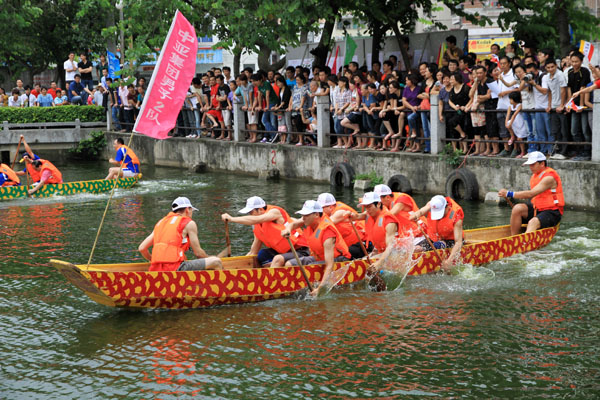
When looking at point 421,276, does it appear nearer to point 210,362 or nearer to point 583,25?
point 210,362

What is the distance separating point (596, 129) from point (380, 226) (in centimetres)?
675

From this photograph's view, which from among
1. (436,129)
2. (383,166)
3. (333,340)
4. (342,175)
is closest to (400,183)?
(383,166)

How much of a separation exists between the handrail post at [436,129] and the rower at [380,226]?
24.7ft

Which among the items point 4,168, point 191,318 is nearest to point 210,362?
point 191,318

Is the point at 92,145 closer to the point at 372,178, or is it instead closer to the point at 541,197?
the point at 372,178

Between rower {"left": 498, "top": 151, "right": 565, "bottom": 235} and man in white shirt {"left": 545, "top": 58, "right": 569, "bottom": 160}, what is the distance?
11.6ft

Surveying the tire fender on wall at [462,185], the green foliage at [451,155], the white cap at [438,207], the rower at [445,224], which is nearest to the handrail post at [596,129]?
the tire fender on wall at [462,185]

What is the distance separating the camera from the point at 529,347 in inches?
390

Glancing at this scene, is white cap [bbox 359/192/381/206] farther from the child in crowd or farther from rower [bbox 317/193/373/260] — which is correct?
the child in crowd

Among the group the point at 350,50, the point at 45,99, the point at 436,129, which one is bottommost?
the point at 436,129

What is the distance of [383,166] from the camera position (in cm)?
2208

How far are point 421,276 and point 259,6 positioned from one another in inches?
506

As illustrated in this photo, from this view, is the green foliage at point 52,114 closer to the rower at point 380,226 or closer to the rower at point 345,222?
the rower at point 345,222

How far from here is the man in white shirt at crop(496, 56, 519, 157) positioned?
1864 cm
